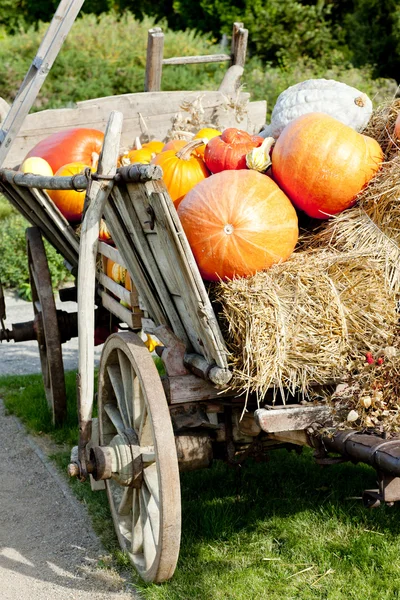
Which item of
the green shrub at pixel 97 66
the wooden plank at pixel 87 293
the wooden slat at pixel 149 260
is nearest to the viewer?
the wooden slat at pixel 149 260

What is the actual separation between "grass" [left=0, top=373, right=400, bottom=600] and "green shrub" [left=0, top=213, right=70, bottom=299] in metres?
4.63

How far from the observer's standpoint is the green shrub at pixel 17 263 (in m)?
8.70

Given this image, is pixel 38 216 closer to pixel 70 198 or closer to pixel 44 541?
pixel 70 198

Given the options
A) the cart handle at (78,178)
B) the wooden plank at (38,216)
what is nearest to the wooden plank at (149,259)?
the cart handle at (78,178)

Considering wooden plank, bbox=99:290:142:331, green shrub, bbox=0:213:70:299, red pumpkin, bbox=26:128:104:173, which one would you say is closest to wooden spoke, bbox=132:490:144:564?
wooden plank, bbox=99:290:142:331

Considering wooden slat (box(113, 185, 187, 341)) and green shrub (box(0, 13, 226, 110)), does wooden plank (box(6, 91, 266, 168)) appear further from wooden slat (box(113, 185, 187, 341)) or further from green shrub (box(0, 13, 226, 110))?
green shrub (box(0, 13, 226, 110))

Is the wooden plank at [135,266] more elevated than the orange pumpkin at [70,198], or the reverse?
the orange pumpkin at [70,198]

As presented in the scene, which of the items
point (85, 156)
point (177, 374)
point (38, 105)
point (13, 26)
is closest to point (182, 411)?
point (177, 374)

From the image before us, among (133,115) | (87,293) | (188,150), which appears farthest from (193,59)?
(87,293)

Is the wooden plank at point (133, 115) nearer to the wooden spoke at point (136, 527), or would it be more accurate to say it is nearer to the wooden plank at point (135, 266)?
the wooden plank at point (135, 266)

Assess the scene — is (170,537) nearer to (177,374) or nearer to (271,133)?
(177,374)

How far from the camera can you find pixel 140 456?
2.92 metres

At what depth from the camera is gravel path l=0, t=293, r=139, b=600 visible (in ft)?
10.2

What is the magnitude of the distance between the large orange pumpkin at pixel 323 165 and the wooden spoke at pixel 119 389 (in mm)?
1029
